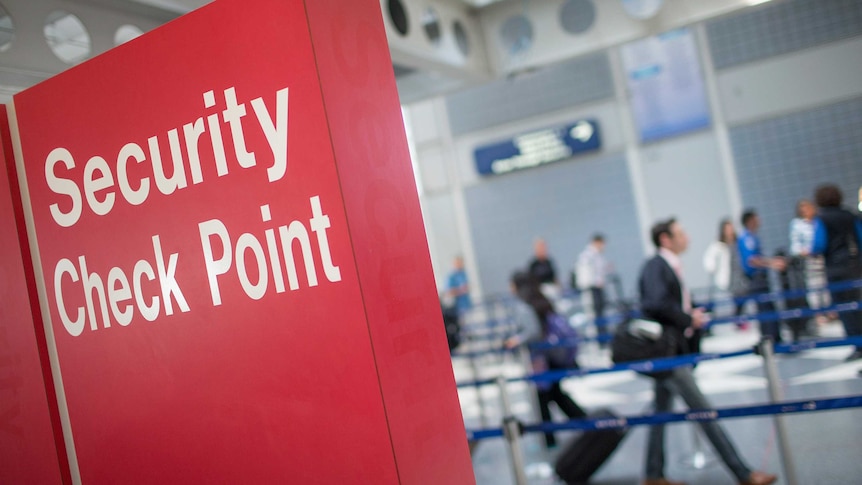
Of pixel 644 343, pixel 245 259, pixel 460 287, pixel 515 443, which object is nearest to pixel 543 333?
pixel 644 343

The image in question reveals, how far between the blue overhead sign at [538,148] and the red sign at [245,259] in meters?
12.1

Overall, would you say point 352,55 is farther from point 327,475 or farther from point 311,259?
point 327,475

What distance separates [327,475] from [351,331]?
17.8 inches

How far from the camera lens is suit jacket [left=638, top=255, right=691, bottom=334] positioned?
187 inches

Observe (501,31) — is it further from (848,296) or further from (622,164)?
(622,164)

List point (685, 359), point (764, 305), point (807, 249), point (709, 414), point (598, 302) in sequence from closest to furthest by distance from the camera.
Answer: point (709, 414) < point (685, 359) < point (807, 249) < point (764, 305) < point (598, 302)

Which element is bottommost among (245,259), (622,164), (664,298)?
(664,298)

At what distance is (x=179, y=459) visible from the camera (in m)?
2.44

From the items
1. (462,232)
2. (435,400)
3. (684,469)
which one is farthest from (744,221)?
(435,400)

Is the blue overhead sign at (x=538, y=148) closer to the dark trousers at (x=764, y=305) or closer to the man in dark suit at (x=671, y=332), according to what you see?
the dark trousers at (x=764, y=305)

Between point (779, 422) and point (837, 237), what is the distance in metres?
4.58

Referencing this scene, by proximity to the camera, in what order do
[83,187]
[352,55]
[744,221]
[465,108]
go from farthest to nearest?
[465,108]
[744,221]
[83,187]
[352,55]

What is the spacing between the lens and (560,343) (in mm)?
6105

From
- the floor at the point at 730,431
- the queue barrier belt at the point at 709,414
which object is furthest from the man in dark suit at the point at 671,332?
the queue barrier belt at the point at 709,414
